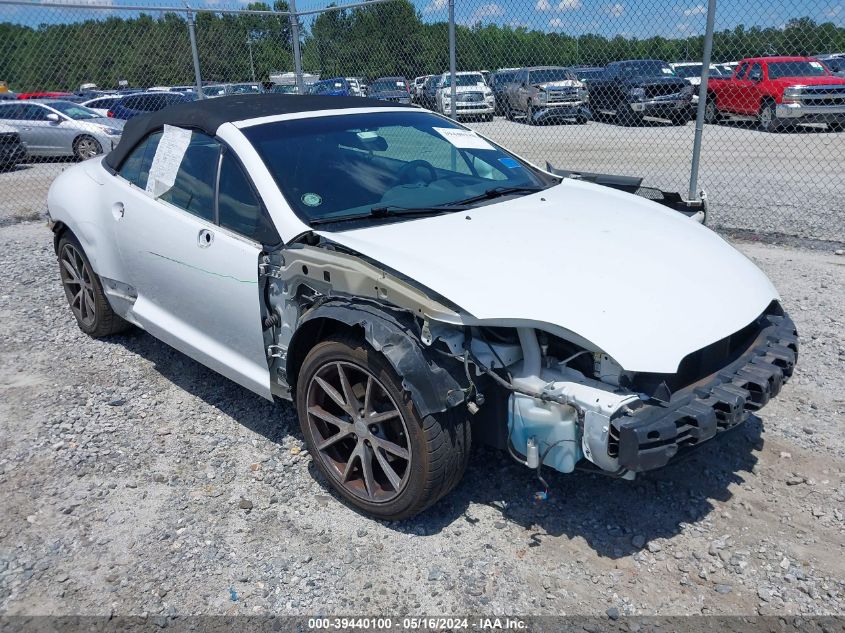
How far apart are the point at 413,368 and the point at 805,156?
12.3m

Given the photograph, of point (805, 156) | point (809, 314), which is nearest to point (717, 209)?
point (809, 314)

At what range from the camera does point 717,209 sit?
28.8ft

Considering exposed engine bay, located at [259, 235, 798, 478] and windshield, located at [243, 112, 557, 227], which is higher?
windshield, located at [243, 112, 557, 227]

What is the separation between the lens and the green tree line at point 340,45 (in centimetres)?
922

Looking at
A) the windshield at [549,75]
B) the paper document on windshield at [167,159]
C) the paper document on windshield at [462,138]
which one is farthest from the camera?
the windshield at [549,75]

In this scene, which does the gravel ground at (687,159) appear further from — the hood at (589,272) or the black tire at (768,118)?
the hood at (589,272)

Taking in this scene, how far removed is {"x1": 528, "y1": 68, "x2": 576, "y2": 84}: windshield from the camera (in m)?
11.3

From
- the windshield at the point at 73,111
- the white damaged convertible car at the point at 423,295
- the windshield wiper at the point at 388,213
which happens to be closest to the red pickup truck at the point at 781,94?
the white damaged convertible car at the point at 423,295

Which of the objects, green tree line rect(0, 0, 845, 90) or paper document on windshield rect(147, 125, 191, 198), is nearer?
paper document on windshield rect(147, 125, 191, 198)

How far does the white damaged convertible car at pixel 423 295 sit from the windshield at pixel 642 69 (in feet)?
24.1

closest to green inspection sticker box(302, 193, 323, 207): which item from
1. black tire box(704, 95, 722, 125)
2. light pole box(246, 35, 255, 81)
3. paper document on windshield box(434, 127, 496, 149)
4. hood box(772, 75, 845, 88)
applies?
paper document on windshield box(434, 127, 496, 149)

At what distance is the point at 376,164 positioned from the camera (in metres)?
3.92

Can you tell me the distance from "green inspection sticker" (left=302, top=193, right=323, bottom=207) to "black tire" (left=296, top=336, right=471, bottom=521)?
29.4 inches

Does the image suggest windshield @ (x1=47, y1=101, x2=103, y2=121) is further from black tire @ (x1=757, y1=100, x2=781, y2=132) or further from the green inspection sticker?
the green inspection sticker
